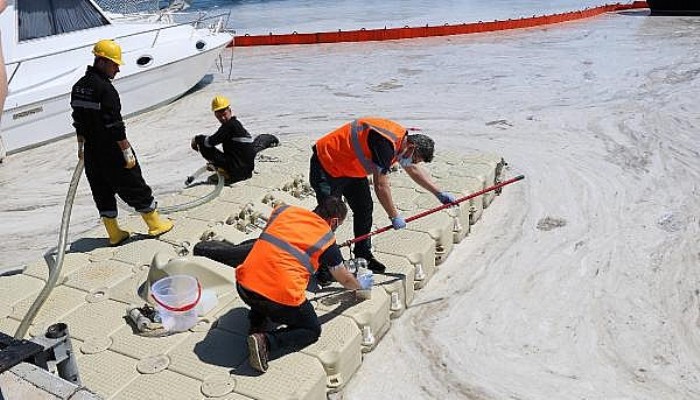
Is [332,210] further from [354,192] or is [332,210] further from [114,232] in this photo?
[114,232]

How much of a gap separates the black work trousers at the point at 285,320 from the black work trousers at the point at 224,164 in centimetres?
297

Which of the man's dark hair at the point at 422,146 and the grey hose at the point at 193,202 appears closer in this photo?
the man's dark hair at the point at 422,146

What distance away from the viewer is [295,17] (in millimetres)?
22594

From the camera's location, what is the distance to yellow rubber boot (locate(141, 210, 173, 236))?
5.48 meters

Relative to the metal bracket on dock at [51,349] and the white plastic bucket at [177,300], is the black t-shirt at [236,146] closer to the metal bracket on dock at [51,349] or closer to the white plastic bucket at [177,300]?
the white plastic bucket at [177,300]

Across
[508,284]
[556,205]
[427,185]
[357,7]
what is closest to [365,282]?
[427,185]

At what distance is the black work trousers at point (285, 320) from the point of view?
3.71 m

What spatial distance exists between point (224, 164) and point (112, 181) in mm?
1554

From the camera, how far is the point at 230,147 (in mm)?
6543

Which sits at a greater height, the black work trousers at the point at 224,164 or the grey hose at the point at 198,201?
the black work trousers at the point at 224,164

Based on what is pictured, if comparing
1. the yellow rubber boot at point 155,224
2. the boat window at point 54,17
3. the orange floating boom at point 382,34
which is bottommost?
the yellow rubber boot at point 155,224

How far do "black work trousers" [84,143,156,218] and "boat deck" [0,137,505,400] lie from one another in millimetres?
371

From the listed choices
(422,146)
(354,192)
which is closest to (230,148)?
(354,192)

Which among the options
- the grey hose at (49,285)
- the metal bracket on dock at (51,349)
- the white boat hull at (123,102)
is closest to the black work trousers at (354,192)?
the grey hose at (49,285)
